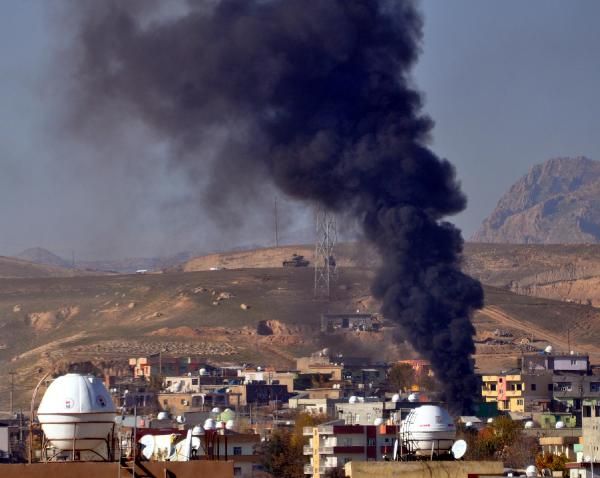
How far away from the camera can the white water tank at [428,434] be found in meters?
31.8

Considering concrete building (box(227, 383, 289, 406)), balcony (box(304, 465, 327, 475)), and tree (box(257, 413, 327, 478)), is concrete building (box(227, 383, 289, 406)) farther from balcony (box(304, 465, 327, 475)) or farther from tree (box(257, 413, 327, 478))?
balcony (box(304, 465, 327, 475))

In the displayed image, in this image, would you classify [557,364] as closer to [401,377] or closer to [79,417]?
[401,377]

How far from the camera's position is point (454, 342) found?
102375mm

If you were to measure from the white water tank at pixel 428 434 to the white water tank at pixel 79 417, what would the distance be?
1116cm

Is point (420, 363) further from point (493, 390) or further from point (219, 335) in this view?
point (219, 335)

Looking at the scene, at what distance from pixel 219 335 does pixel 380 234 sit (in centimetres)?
8480

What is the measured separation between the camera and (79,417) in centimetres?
2120

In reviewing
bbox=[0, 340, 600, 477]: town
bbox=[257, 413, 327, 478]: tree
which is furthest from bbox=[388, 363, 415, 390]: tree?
bbox=[257, 413, 327, 478]: tree

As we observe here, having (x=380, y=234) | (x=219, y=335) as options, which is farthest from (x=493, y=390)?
(x=219, y=335)

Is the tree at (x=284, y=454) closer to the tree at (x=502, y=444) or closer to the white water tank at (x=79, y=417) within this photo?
the tree at (x=502, y=444)

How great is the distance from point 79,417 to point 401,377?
11600 centimetres

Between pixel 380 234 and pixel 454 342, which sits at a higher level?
pixel 380 234

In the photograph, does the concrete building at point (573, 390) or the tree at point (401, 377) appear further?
the tree at point (401, 377)

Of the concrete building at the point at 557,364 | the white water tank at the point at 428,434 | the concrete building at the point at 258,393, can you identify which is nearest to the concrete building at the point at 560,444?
the white water tank at the point at 428,434
